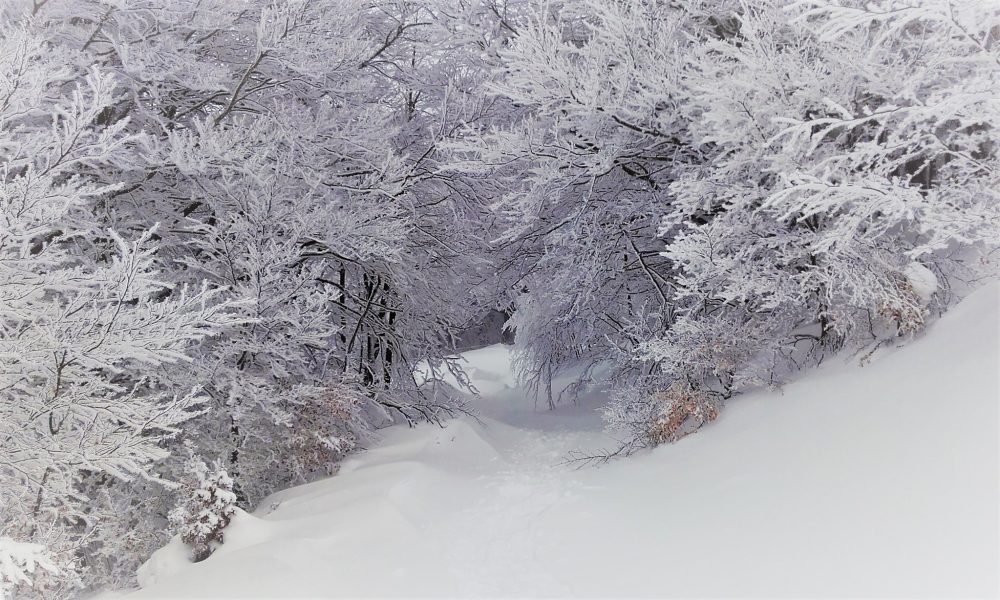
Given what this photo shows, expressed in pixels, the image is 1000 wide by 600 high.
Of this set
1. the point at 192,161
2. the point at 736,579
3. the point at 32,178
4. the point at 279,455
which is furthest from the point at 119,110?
the point at 736,579

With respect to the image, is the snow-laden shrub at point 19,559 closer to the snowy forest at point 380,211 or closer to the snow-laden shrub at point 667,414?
the snowy forest at point 380,211

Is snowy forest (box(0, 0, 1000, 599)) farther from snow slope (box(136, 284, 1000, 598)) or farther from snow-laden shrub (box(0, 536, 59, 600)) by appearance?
snow slope (box(136, 284, 1000, 598))

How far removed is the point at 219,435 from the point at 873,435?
20.0 ft

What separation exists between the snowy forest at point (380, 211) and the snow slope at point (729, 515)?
36cm

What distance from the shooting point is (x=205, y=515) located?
5113 mm

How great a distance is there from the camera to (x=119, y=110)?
7348mm

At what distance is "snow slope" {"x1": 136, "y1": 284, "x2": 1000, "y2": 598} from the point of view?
11.5 ft

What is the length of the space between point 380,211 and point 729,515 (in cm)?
505

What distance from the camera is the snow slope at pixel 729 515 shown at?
351 centimetres

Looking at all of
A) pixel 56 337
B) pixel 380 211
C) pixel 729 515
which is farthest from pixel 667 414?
pixel 56 337

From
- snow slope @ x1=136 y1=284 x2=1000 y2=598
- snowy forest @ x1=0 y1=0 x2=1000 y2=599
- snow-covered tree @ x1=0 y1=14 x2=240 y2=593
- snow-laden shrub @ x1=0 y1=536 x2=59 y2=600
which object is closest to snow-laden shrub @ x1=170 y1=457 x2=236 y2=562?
snowy forest @ x1=0 y1=0 x2=1000 y2=599

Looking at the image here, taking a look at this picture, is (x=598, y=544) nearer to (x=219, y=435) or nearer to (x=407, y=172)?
(x=219, y=435)

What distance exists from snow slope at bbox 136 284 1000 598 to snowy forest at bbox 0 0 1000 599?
1.18 ft

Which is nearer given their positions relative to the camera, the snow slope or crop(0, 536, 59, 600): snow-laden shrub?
crop(0, 536, 59, 600): snow-laden shrub
